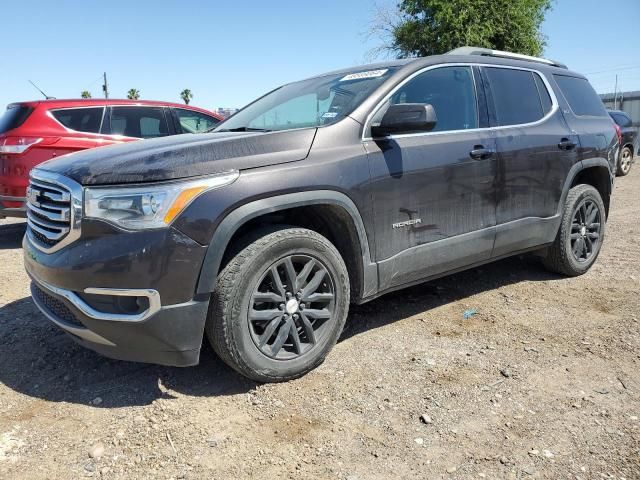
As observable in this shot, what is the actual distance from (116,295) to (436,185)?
2.01m

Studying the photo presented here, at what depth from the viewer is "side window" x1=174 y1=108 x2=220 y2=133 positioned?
7.47 m

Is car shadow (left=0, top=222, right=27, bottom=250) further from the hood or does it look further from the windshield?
the hood

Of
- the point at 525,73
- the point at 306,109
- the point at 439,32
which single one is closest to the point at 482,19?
the point at 439,32

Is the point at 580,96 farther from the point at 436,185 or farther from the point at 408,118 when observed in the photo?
the point at 408,118

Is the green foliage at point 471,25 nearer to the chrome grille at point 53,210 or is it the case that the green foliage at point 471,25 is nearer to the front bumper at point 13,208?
the front bumper at point 13,208

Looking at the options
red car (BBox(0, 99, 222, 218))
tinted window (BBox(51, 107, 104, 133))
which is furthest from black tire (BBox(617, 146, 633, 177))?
tinted window (BBox(51, 107, 104, 133))

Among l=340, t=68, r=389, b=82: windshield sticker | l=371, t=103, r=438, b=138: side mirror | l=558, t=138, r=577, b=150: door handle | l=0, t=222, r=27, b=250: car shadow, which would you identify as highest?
l=340, t=68, r=389, b=82: windshield sticker

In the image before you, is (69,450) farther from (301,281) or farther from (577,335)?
(577,335)

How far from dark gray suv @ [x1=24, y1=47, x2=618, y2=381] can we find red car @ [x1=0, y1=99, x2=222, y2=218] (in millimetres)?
3273

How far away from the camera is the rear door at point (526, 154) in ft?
12.7

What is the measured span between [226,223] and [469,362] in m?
1.68

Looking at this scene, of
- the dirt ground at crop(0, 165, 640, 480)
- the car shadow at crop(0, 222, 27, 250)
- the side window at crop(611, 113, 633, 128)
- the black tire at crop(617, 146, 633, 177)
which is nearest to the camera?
the dirt ground at crop(0, 165, 640, 480)

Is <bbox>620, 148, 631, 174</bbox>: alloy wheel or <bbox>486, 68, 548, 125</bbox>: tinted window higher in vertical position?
<bbox>486, 68, 548, 125</bbox>: tinted window

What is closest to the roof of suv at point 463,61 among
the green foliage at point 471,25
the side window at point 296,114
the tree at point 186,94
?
the side window at point 296,114
